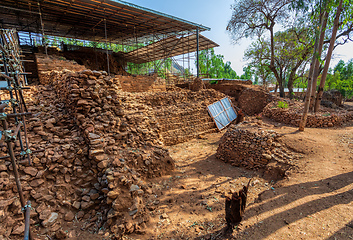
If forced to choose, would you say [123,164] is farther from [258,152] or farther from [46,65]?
[46,65]

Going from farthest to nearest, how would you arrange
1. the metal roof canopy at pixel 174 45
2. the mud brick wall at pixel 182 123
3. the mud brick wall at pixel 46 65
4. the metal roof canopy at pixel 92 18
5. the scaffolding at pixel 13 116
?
the metal roof canopy at pixel 174 45 < the metal roof canopy at pixel 92 18 < the mud brick wall at pixel 182 123 < the mud brick wall at pixel 46 65 < the scaffolding at pixel 13 116

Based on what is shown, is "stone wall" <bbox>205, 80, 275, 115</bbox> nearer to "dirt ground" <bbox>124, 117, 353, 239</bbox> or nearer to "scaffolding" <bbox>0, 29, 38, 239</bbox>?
"dirt ground" <bbox>124, 117, 353, 239</bbox>

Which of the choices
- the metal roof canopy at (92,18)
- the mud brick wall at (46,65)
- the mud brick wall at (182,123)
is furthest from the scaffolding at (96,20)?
the mud brick wall at (182,123)

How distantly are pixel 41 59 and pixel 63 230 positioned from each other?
8.39 metres

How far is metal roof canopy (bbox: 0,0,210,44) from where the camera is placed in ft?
32.7

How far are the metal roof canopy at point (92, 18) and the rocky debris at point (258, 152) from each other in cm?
980

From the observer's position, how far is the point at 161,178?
5684 millimetres

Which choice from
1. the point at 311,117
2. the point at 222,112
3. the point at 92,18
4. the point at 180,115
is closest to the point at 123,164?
the point at 180,115

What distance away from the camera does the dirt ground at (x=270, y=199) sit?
10.8 feet

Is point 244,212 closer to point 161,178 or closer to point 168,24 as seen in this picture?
point 161,178

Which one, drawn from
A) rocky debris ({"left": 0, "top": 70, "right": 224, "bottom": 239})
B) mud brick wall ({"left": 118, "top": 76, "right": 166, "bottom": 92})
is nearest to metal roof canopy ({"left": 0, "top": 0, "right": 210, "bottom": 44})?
mud brick wall ({"left": 118, "top": 76, "right": 166, "bottom": 92})

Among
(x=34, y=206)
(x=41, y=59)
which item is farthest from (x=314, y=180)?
(x=41, y=59)

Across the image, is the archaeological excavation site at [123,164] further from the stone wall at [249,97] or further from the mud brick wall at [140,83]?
the stone wall at [249,97]

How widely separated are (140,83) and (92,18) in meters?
6.27
